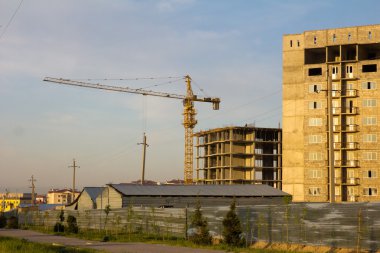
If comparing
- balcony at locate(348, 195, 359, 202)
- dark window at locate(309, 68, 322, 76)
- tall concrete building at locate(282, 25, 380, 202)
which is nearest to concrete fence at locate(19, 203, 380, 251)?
balcony at locate(348, 195, 359, 202)

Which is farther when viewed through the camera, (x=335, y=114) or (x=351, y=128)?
(x=335, y=114)

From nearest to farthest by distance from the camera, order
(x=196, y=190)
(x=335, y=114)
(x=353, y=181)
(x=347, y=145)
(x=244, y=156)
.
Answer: (x=196, y=190) → (x=353, y=181) → (x=347, y=145) → (x=335, y=114) → (x=244, y=156)

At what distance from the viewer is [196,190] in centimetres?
7025

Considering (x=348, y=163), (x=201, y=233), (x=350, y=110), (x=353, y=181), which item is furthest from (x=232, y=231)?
(x=350, y=110)

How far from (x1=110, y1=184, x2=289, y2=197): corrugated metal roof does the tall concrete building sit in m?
28.4

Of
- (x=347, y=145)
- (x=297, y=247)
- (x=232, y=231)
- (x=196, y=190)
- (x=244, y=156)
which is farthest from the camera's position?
(x=244, y=156)

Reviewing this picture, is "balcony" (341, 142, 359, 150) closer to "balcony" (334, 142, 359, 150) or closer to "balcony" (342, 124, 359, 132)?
"balcony" (334, 142, 359, 150)

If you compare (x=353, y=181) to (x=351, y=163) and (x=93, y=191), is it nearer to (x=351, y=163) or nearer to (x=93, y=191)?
(x=351, y=163)

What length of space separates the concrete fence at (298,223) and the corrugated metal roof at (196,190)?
853 inches

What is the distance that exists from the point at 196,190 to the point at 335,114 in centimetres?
4309

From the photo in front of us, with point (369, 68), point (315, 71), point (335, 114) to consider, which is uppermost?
point (369, 68)

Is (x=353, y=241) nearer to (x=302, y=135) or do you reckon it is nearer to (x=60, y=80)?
(x=302, y=135)

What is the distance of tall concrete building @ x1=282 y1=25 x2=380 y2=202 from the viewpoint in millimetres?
99562

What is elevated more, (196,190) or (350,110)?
(350,110)
